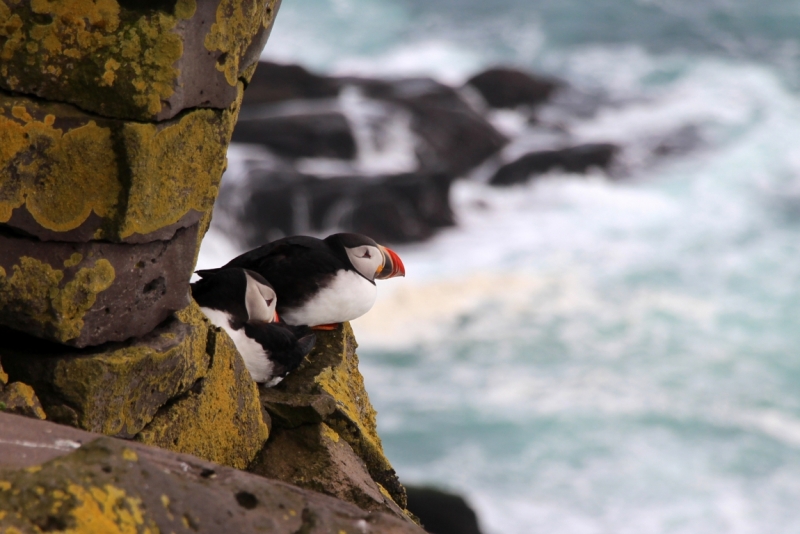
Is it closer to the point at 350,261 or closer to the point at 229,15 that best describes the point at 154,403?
the point at 229,15

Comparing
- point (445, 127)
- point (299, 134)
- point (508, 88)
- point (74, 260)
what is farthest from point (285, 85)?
point (74, 260)

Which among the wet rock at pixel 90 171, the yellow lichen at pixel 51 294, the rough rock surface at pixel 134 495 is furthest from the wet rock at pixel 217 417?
the rough rock surface at pixel 134 495

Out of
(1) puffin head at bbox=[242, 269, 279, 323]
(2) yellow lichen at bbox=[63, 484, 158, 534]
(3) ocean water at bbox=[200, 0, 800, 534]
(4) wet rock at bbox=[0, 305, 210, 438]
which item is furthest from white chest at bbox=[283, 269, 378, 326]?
(3) ocean water at bbox=[200, 0, 800, 534]

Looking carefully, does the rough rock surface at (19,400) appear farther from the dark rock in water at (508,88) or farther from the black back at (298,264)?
the dark rock in water at (508,88)

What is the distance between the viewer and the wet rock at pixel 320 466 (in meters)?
3.74

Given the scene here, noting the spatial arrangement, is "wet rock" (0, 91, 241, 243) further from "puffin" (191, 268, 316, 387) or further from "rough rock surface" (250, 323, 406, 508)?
"rough rock surface" (250, 323, 406, 508)

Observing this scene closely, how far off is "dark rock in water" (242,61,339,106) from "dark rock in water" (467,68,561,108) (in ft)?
11.4

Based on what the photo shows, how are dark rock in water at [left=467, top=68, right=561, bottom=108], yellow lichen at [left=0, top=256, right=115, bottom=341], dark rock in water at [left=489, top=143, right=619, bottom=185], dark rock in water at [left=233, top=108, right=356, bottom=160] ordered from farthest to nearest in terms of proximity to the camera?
dark rock in water at [left=467, top=68, right=561, bottom=108]
dark rock in water at [left=489, top=143, right=619, bottom=185]
dark rock in water at [left=233, top=108, right=356, bottom=160]
yellow lichen at [left=0, top=256, right=115, bottom=341]

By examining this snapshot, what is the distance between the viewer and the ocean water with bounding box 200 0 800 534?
35.1ft

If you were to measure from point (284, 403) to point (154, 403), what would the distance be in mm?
797

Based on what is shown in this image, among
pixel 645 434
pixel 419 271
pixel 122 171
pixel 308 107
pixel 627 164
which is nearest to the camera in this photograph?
pixel 122 171

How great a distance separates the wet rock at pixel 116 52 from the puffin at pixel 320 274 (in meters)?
1.57

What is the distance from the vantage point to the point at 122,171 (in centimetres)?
294

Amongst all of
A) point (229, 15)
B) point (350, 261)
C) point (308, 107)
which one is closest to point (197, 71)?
point (229, 15)
